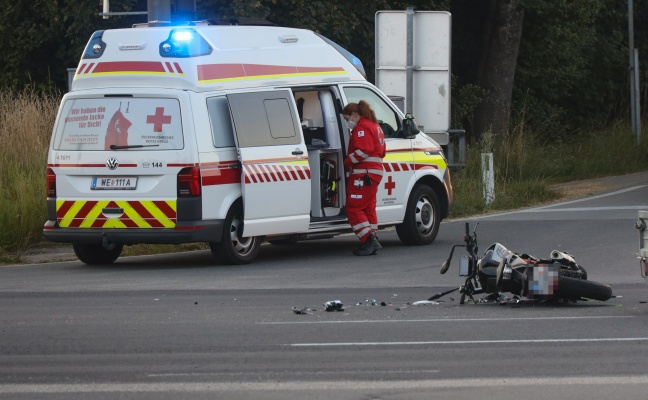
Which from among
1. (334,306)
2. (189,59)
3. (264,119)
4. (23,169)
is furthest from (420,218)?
(334,306)

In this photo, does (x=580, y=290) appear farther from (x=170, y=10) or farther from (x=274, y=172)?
(x=170, y=10)

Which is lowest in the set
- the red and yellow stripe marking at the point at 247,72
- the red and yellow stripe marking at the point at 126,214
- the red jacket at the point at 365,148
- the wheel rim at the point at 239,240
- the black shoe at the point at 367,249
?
the black shoe at the point at 367,249

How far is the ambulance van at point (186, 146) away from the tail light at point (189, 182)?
1 cm

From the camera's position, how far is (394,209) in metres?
16.3

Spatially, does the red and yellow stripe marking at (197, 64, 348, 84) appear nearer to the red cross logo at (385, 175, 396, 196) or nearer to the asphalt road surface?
the red cross logo at (385, 175, 396, 196)

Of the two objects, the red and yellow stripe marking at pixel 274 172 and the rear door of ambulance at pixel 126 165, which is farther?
the red and yellow stripe marking at pixel 274 172

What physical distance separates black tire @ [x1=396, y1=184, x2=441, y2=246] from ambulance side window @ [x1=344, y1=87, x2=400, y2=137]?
0.76 m

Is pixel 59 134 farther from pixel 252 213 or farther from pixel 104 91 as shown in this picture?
pixel 252 213

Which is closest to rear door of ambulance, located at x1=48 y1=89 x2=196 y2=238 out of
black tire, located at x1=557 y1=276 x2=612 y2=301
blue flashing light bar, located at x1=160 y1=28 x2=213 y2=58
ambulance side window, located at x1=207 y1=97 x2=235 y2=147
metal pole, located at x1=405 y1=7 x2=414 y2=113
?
ambulance side window, located at x1=207 y1=97 x2=235 y2=147

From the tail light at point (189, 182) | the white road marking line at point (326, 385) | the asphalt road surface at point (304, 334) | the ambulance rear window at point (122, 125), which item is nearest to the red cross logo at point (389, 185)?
the asphalt road surface at point (304, 334)

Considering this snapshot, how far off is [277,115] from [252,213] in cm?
117

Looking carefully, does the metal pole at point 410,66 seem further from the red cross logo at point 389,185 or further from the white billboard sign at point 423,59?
the red cross logo at point 389,185

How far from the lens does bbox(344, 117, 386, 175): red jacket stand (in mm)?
15289

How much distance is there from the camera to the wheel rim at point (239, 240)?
47.9 feet
